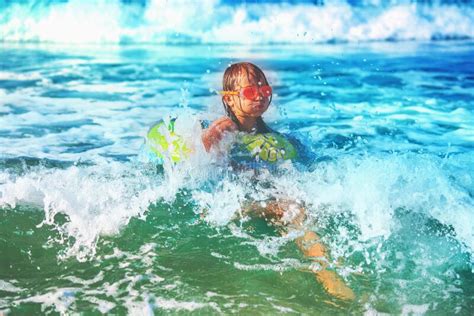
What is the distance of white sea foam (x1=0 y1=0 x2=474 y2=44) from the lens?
46.0 ft

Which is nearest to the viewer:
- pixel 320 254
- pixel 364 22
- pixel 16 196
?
pixel 320 254

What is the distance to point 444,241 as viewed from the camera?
12.9 feet

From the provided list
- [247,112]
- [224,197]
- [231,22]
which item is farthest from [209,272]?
[231,22]

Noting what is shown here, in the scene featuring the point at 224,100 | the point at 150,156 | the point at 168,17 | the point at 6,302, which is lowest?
the point at 6,302

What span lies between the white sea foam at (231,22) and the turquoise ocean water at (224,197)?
3.19 meters

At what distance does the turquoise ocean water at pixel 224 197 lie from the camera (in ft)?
11.0

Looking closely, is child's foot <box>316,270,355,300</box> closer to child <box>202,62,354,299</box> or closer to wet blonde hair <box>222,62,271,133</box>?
child <box>202,62,354,299</box>

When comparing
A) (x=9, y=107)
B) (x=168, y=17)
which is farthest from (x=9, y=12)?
(x=9, y=107)

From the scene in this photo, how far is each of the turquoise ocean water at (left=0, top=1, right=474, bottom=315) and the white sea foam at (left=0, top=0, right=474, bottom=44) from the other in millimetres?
3191

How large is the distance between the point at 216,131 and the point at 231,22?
9.91 meters

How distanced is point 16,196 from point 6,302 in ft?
4.93

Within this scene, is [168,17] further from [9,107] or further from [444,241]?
[444,241]

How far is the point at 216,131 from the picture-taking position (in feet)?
14.9

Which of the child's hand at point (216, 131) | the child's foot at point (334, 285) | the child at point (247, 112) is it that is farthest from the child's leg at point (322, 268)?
the child's hand at point (216, 131)
